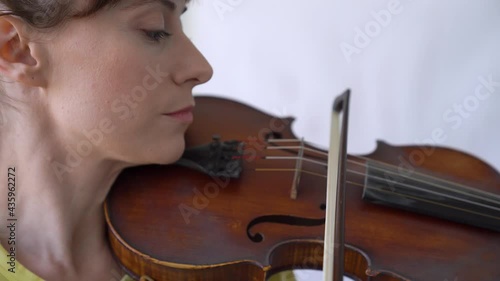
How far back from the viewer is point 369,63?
1.13m

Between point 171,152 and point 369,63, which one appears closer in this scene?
point 171,152

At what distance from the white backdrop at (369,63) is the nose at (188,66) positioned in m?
0.55

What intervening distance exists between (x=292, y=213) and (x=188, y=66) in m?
0.24

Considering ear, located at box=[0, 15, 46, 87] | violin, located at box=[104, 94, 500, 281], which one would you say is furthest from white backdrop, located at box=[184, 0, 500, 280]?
ear, located at box=[0, 15, 46, 87]

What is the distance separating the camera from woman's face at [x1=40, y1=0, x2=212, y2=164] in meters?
0.56

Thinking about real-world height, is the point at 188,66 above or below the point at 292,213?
above

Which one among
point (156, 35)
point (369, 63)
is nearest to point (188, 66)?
point (156, 35)

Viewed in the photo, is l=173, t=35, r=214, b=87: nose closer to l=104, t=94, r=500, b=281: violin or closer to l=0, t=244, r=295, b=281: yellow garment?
l=104, t=94, r=500, b=281: violin

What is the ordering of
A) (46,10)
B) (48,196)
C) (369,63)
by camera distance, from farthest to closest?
(369,63) → (48,196) → (46,10)

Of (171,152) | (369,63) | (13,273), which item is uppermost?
(369,63)

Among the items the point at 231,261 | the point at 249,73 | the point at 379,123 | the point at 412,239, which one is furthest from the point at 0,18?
the point at 379,123

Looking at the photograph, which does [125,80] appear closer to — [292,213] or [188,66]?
[188,66]

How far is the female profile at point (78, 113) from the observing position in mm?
559

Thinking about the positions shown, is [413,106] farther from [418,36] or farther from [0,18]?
[0,18]
